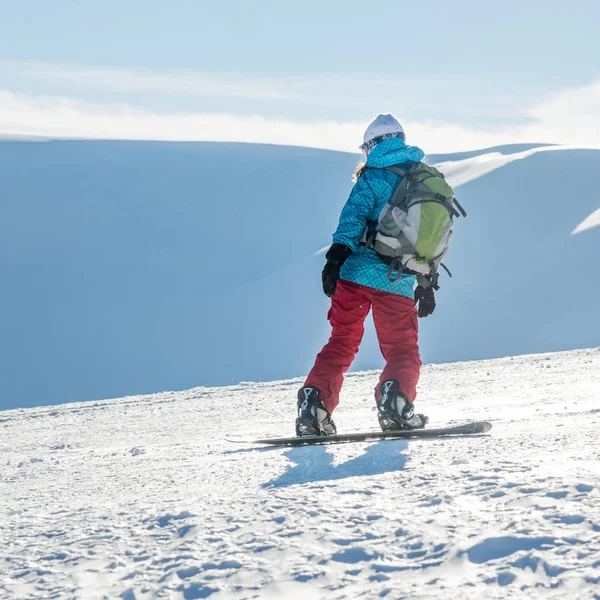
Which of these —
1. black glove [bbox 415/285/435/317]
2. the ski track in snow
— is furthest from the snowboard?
black glove [bbox 415/285/435/317]

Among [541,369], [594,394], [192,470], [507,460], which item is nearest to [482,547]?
Result: [507,460]

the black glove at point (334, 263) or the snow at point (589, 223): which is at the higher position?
the snow at point (589, 223)

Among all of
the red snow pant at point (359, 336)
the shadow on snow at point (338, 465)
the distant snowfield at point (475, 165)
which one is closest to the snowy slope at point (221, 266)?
the distant snowfield at point (475, 165)

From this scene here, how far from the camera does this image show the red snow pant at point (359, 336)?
10.1 ft

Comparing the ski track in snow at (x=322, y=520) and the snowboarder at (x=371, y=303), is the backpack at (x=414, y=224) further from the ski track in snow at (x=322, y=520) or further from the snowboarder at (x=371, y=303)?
the ski track in snow at (x=322, y=520)

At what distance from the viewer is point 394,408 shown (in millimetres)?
2984

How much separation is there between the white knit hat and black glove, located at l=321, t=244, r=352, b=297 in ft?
1.71

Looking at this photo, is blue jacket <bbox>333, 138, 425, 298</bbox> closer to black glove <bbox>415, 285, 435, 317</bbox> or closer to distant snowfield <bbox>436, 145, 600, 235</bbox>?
black glove <bbox>415, 285, 435, 317</bbox>

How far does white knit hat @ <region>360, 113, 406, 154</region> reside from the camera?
3297 mm

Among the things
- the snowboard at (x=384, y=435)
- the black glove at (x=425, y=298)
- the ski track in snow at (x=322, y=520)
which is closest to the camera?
the ski track in snow at (x=322, y=520)

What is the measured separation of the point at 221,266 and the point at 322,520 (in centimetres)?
1792

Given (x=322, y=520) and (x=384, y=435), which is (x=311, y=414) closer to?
(x=384, y=435)

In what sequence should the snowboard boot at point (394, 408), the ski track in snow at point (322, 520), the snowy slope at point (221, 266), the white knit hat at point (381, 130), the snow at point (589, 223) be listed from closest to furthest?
the ski track in snow at point (322, 520) < the snowboard boot at point (394, 408) < the white knit hat at point (381, 130) < the snowy slope at point (221, 266) < the snow at point (589, 223)

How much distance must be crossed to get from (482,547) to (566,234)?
57.4 feet
